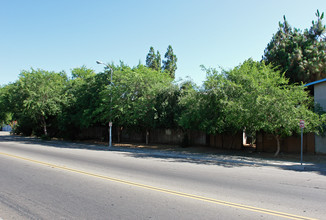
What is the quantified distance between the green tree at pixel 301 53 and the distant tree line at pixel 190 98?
0.11 meters

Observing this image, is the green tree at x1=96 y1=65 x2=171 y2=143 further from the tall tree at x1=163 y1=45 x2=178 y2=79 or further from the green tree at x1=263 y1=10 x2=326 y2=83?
the tall tree at x1=163 y1=45 x2=178 y2=79

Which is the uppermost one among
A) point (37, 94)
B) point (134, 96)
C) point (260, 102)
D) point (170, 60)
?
point (170, 60)

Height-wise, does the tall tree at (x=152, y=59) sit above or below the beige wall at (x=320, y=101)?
above

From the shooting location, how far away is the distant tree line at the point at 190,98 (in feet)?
48.4

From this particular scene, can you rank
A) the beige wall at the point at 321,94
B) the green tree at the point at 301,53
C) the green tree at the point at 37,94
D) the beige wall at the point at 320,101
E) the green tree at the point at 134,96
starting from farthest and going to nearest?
the green tree at the point at 37,94 < the green tree at the point at 301,53 < the green tree at the point at 134,96 < the beige wall at the point at 321,94 < the beige wall at the point at 320,101

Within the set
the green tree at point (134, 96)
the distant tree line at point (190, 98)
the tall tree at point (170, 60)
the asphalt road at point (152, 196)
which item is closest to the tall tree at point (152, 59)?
the tall tree at point (170, 60)

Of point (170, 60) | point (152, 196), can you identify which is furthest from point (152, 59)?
point (152, 196)

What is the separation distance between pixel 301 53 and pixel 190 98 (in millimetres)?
16136

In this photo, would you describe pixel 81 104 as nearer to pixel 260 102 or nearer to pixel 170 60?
pixel 260 102

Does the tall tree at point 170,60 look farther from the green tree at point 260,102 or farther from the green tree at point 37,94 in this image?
the green tree at point 260,102

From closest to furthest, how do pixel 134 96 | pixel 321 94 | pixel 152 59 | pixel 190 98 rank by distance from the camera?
1. pixel 321 94
2. pixel 190 98
3. pixel 134 96
4. pixel 152 59

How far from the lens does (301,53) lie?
26.1 metres

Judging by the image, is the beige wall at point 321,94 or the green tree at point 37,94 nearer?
the beige wall at point 321,94

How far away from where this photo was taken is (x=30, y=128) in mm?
41406
